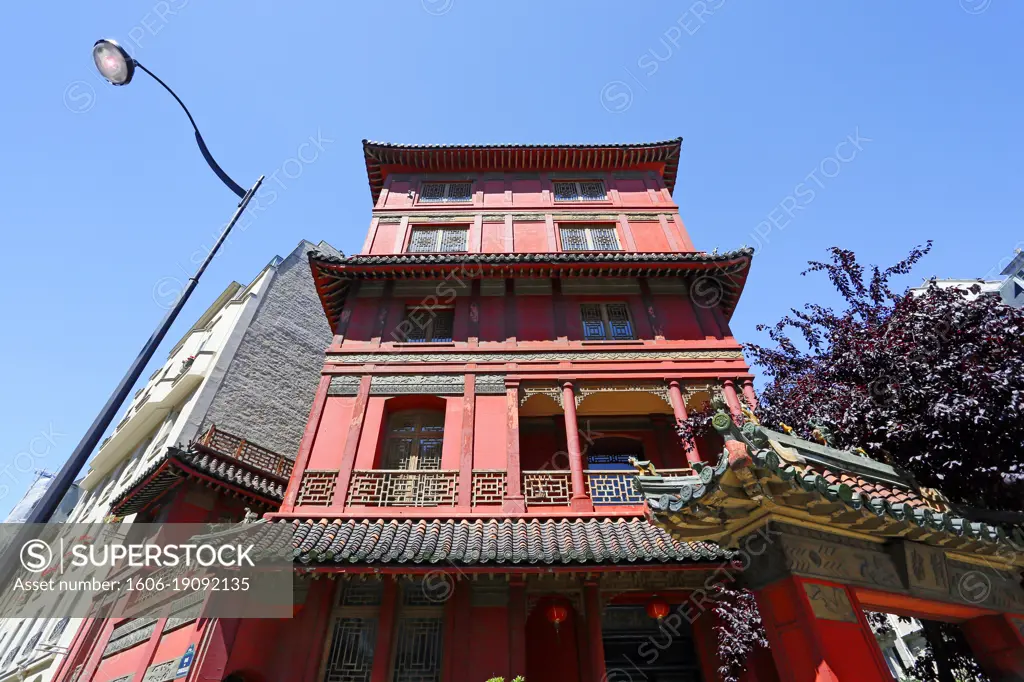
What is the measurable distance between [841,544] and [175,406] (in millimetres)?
20775

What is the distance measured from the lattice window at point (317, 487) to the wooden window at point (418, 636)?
93.4 inches

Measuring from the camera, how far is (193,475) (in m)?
12.1

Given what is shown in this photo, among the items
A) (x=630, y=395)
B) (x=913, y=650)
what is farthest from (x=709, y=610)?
(x=913, y=650)

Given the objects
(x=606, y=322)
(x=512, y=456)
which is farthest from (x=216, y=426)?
(x=606, y=322)

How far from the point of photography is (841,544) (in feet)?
17.1

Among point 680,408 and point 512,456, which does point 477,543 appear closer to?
point 512,456

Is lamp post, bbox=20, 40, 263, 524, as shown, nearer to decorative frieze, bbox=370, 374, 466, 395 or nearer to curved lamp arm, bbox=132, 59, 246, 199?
curved lamp arm, bbox=132, 59, 246, 199

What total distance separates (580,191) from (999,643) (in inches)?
608

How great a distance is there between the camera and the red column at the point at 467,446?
10.2 metres

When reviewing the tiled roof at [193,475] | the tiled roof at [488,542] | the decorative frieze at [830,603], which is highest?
the tiled roof at [193,475]

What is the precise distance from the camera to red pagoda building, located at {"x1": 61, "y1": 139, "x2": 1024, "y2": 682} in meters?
5.00

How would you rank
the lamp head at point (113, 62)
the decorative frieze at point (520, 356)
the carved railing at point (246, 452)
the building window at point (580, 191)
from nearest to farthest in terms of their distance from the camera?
the lamp head at point (113, 62)
the decorative frieze at point (520, 356)
the carved railing at point (246, 452)
the building window at point (580, 191)

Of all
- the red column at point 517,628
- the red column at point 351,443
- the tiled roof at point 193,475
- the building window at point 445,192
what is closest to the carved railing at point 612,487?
the red column at point 517,628

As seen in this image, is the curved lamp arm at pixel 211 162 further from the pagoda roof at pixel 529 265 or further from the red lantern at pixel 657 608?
the red lantern at pixel 657 608
